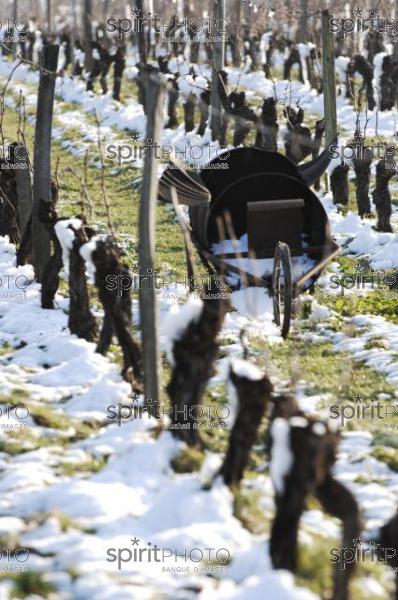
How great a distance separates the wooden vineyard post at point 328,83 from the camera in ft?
48.4

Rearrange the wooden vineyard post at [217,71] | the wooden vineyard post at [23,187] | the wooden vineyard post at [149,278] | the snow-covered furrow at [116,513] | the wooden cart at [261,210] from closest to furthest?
the snow-covered furrow at [116,513] < the wooden vineyard post at [149,278] < the wooden cart at [261,210] < the wooden vineyard post at [23,187] < the wooden vineyard post at [217,71]

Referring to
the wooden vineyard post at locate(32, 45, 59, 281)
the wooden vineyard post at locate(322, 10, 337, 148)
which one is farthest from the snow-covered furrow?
the wooden vineyard post at locate(322, 10, 337, 148)

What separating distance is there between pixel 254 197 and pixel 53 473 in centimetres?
559

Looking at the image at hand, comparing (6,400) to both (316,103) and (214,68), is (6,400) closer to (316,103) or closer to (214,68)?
(214,68)

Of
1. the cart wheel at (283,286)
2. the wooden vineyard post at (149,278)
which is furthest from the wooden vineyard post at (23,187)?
the wooden vineyard post at (149,278)

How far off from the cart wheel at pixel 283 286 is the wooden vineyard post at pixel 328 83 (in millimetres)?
6089

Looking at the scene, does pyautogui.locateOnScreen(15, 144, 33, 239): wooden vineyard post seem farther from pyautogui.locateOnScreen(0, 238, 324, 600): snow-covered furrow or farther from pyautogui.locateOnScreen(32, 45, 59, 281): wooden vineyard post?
pyautogui.locateOnScreen(0, 238, 324, 600): snow-covered furrow

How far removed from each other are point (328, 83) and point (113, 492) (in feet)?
35.8

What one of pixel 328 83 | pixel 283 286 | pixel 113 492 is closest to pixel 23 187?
pixel 283 286

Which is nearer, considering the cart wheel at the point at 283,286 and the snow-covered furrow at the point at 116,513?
the snow-covered furrow at the point at 116,513

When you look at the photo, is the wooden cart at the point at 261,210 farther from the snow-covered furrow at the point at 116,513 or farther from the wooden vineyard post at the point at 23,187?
the snow-covered furrow at the point at 116,513

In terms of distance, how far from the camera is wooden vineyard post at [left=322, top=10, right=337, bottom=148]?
1476cm

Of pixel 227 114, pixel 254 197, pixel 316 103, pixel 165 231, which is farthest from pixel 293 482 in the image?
pixel 316 103

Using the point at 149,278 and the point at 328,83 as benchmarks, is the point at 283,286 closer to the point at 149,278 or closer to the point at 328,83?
the point at 149,278
